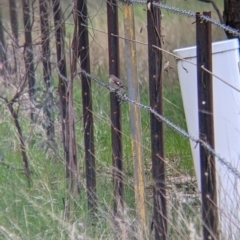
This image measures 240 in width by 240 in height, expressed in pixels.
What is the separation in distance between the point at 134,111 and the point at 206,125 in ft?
3.76

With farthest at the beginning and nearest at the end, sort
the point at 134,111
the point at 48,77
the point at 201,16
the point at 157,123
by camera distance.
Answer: the point at 48,77
the point at 134,111
the point at 157,123
the point at 201,16

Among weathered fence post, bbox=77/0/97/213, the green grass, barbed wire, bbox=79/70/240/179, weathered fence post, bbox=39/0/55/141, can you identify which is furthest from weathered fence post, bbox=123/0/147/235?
weathered fence post, bbox=39/0/55/141

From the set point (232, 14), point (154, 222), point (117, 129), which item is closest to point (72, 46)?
point (117, 129)

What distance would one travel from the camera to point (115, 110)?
463 centimetres

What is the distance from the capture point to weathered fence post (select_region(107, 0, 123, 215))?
4578mm

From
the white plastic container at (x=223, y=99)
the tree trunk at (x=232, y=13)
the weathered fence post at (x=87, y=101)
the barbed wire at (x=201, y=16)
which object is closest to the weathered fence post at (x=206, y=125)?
the barbed wire at (x=201, y=16)

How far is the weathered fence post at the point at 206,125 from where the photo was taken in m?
3.25

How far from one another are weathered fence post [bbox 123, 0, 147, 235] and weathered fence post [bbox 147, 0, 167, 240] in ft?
1.11

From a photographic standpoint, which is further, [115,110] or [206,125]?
[115,110]

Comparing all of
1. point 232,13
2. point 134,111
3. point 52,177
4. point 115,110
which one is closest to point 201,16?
point 134,111

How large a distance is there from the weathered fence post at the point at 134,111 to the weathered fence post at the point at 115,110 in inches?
6.8

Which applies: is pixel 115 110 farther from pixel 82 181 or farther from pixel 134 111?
pixel 82 181

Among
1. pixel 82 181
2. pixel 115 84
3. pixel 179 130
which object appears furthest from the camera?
pixel 82 181

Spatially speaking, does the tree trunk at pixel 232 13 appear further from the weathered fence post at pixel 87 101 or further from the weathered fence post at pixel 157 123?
the weathered fence post at pixel 157 123
